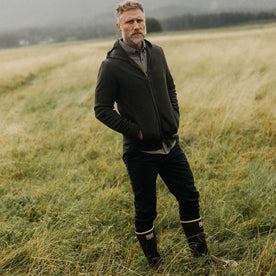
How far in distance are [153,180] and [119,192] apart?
129cm

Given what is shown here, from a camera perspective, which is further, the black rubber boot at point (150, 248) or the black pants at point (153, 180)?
the black rubber boot at point (150, 248)

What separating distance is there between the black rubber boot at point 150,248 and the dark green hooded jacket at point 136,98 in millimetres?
799

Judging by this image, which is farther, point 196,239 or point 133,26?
point 196,239

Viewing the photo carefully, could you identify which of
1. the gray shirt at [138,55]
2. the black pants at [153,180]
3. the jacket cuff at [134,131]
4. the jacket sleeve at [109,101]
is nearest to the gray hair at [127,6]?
the gray shirt at [138,55]

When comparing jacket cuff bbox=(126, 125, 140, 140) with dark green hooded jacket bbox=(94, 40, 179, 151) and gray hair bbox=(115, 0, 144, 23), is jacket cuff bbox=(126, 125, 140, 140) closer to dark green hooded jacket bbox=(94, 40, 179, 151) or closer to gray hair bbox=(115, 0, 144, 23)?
dark green hooded jacket bbox=(94, 40, 179, 151)

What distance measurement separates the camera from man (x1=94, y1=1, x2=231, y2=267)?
212 cm

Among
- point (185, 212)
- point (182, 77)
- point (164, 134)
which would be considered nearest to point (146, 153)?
point (164, 134)

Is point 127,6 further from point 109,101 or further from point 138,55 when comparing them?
point 109,101

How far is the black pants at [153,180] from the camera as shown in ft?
7.21

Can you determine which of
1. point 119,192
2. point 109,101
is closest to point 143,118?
point 109,101

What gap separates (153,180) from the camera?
7.30ft

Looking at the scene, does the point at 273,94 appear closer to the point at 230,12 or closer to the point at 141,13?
the point at 141,13

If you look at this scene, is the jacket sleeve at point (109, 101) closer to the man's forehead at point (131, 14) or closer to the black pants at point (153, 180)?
the black pants at point (153, 180)

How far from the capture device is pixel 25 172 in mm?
4199
